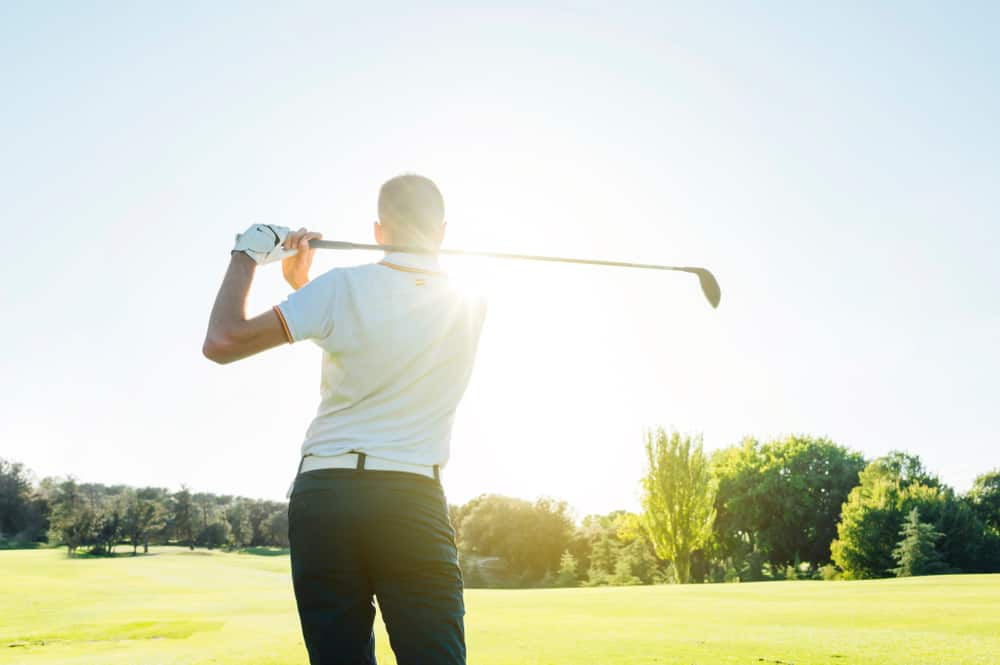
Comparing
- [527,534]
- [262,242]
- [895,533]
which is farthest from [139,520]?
[262,242]

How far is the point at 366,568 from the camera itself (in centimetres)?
225

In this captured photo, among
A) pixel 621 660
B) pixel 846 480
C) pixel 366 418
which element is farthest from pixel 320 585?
pixel 846 480

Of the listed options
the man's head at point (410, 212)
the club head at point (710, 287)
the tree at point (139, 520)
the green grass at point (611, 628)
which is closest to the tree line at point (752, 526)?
the green grass at point (611, 628)

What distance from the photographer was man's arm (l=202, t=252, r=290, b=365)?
7.55ft

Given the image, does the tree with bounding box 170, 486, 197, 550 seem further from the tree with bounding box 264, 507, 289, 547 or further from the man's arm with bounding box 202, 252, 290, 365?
the man's arm with bounding box 202, 252, 290, 365

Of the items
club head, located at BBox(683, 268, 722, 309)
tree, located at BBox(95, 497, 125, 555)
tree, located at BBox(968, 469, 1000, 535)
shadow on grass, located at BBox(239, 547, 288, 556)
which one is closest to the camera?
club head, located at BBox(683, 268, 722, 309)

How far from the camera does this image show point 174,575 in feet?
114

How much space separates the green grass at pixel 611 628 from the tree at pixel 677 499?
19355 millimetres

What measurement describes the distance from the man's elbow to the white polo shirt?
19 centimetres

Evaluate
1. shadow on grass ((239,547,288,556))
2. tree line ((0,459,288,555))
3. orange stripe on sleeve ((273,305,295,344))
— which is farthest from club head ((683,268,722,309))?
shadow on grass ((239,547,288,556))

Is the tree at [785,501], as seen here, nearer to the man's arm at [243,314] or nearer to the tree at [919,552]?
the tree at [919,552]

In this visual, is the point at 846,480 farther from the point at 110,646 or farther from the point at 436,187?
the point at 436,187

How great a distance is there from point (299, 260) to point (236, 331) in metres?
0.65

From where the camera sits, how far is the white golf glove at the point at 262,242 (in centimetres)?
252
